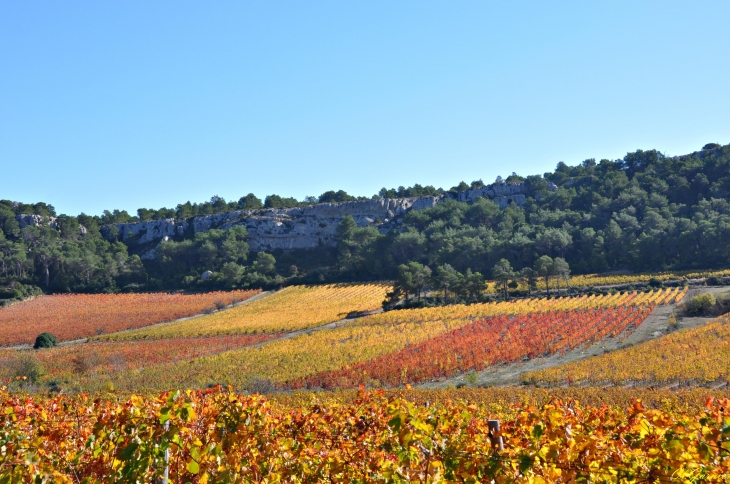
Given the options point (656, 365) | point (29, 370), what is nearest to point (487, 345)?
point (656, 365)

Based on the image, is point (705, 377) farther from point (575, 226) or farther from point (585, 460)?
point (575, 226)

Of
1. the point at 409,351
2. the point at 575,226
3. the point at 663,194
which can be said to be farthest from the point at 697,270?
the point at 409,351

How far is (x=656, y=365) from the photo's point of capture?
72.8ft

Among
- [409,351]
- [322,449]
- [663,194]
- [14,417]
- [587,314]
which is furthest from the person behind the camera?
[663,194]

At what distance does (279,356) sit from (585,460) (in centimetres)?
2788

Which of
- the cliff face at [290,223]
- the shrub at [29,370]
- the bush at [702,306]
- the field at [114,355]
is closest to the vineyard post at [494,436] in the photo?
the shrub at [29,370]

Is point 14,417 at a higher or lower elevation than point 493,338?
higher

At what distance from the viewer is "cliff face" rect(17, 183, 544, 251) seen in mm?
96375

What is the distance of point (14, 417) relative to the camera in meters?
6.19

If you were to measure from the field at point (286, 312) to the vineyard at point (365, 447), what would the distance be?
38147mm

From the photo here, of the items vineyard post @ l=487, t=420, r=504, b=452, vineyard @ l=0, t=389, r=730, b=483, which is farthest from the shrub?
vineyard post @ l=487, t=420, r=504, b=452

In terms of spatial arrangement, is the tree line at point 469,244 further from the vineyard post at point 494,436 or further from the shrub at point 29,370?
the vineyard post at point 494,436

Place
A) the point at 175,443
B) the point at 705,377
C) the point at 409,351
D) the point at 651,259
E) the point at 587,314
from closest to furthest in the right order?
the point at 175,443, the point at 705,377, the point at 409,351, the point at 587,314, the point at 651,259

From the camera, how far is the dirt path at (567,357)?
23047 millimetres
